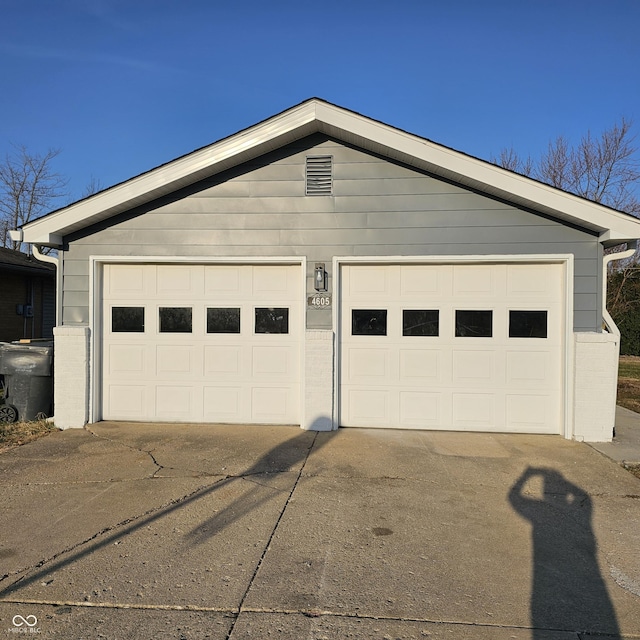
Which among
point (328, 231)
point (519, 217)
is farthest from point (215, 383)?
point (519, 217)

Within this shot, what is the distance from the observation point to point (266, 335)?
6.74m

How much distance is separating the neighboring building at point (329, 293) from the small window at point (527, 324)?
0.03 metres

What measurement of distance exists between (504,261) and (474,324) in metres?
0.97

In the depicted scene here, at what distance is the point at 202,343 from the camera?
680 centimetres

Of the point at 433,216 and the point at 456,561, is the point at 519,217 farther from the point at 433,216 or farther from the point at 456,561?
the point at 456,561

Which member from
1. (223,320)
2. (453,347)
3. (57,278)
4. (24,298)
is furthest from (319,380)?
(24,298)

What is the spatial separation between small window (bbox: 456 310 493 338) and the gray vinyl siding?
88 cm

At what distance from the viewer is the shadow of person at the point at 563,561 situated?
2547 millimetres

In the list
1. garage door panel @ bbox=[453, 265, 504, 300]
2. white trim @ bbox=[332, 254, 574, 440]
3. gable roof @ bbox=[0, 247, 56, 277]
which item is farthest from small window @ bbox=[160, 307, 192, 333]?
gable roof @ bbox=[0, 247, 56, 277]

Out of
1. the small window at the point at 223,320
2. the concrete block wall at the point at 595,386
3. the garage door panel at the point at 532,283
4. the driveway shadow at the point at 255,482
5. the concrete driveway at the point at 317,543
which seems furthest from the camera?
the small window at the point at 223,320

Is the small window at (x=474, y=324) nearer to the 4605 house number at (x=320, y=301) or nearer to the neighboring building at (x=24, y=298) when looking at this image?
the 4605 house number at (x=320, y=301)

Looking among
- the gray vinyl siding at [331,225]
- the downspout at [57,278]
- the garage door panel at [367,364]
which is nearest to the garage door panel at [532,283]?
the gray vinyl siding at [331,225]

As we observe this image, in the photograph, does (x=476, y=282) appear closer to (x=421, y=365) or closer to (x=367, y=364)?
(x=421, y=365)

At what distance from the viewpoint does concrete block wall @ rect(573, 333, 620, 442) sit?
6012mm
